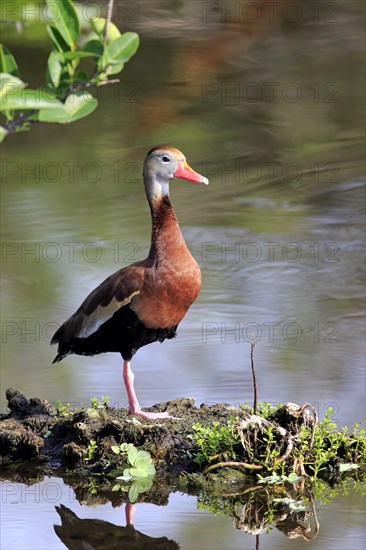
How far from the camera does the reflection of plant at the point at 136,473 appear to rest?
16.8 feet

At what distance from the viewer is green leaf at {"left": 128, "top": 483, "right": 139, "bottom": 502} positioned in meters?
5.05

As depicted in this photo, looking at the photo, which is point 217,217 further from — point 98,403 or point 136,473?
point 136,473

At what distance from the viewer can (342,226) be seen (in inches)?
353

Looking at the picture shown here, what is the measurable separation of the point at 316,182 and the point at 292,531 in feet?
18.5

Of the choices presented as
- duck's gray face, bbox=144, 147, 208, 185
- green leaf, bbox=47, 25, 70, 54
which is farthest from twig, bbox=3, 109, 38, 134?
duck's gray face, bbox=144, 147, 208, 185

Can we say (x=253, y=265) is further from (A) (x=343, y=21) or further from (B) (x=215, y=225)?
(A) (x=343, y=21)

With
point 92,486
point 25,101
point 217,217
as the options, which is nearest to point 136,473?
point 92,486

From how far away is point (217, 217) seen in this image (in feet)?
30.4

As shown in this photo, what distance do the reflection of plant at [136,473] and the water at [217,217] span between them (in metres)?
0.17

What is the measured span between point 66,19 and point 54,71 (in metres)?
0.15

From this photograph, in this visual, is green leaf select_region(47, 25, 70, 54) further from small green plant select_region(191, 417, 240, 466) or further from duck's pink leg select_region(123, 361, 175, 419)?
duck's pink leg select_region(123, 361, 175, 419)

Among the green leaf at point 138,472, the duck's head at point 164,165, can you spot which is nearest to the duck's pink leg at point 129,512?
the green leaf at point 138,472

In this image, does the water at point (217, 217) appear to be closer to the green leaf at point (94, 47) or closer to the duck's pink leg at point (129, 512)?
the duck's pink leg at point (129, 512)

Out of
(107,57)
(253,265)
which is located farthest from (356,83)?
(107,57)
